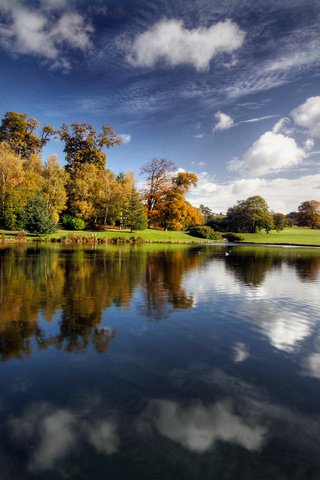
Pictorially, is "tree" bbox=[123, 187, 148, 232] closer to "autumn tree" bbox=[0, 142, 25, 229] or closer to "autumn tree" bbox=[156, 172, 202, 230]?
"autumn tree" bbox=[156, 172, 202, 230]

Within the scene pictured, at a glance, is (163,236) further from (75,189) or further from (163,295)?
(163,295)

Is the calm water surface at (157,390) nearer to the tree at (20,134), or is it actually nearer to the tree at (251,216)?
the tree at (20,134)

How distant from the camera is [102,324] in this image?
388 inches

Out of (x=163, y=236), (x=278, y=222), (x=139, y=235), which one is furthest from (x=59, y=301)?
(x=278, y=222)

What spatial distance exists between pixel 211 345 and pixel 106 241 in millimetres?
49378

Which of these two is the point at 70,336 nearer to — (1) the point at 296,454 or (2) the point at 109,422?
(2) the point at 109,422

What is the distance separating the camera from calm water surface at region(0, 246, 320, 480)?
4168mm

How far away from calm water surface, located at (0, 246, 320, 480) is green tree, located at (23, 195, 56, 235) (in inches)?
1563

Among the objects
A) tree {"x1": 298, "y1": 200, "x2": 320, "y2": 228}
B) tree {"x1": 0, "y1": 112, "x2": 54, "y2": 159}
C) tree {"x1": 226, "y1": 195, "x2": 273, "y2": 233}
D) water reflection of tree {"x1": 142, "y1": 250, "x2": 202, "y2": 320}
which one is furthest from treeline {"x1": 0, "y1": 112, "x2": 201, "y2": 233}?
tree {"x1": 298, "y1": 200, "x2": 320, "y2": 228}

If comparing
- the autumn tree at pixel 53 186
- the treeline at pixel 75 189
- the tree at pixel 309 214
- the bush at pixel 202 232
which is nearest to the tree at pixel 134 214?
the treeline at pixel 75 189

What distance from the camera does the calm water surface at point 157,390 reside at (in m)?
4.17

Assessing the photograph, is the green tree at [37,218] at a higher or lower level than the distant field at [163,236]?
higher

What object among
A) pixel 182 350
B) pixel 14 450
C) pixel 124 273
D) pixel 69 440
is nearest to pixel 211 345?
pixel 182 350

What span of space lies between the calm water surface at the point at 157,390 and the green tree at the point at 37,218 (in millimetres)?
39694
